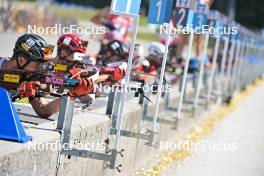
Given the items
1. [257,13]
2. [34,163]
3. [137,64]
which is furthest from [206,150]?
[257,13]

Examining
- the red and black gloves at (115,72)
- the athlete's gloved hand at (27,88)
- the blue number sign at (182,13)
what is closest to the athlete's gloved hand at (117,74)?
the red and black gloves at (115,72)

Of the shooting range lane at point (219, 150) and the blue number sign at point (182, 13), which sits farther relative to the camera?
the blue number sign at point (182, 13)

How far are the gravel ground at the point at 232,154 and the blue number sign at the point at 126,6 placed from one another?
3521mm

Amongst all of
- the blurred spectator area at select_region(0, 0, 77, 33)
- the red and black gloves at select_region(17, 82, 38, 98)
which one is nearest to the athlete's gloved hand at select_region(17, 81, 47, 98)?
the red and black gloves at select_region(17, 82, 38, 98)

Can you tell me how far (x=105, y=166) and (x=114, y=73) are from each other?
2.28 m

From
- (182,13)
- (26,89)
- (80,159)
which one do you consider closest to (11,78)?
(26,89)

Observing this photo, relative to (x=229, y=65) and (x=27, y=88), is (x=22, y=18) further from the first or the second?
(x=27, y=88)

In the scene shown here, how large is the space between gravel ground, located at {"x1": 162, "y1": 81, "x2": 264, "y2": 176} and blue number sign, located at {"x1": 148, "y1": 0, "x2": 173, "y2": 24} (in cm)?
237

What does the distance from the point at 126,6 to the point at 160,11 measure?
1.94 meters

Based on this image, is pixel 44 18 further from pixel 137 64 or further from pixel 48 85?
pixel 48 85

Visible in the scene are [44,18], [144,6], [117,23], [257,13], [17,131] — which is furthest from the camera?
[257,13]

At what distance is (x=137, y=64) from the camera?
1295cm

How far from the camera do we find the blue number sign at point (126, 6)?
766 cm

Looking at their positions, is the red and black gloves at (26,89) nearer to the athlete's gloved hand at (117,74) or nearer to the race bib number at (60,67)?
the race bib number at (60,67)
